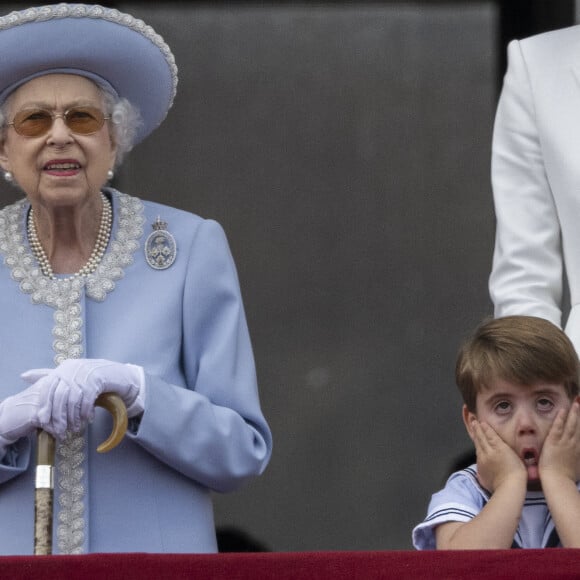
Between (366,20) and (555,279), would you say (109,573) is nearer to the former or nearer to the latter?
(555,279)

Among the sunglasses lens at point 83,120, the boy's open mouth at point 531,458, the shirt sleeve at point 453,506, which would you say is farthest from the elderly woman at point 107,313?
the boy's open mouth at point 531,458

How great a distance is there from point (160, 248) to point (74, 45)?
1.23 feet

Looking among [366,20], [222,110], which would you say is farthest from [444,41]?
[222,110]

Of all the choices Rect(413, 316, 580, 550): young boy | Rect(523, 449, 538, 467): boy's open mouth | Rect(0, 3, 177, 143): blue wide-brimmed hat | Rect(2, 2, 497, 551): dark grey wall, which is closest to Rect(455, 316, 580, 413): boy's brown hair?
Rect(413, 316, 580, 550): young boy

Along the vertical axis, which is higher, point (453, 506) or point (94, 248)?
point (94, 248)

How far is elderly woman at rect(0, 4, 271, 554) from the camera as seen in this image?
3.36m

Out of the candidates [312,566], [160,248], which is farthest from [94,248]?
[312,566]

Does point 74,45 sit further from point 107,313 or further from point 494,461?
point 494,461

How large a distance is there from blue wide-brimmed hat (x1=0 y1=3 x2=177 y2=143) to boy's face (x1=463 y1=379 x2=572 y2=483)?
32.9 inches

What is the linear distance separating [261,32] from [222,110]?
0.24 m

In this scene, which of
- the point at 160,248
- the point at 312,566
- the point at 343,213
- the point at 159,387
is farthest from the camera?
the point at 343,213

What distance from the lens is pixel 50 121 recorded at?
137 inches

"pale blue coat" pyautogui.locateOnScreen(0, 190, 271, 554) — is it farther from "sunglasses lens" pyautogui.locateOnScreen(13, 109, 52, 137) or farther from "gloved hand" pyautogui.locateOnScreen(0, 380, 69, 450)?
"sunglasses lens" pyautogui.locateOnScreen(13, 109, 52, 137)

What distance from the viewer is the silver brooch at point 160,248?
11.6ft
